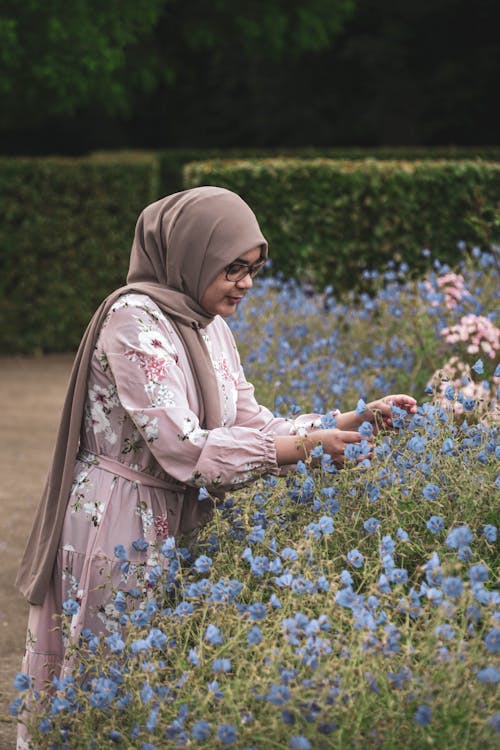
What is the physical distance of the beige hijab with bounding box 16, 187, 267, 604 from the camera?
2.61 meters

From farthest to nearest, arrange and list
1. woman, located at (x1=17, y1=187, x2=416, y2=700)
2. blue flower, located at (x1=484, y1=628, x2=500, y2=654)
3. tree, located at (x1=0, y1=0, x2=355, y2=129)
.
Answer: tree, located at (x1=0, y1=0, x2=355, y2=129), woman, located at (x1=17, y1=187, x2=416, y2=700), blue flower, located at (x1=484, y1=628, x2=500, y2=654)

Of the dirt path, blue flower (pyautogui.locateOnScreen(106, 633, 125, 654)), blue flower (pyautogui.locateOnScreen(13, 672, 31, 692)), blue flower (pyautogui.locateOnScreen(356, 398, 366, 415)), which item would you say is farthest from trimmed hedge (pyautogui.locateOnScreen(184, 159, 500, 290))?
blue flower (pyautogui.locateOnScreen(13, 672, 31, 692))

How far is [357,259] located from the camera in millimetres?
8250

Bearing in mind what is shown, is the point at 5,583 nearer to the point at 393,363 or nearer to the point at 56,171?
the point at 393,363

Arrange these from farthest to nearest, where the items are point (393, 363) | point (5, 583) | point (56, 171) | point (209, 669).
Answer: point (56, 171) < point (393, 363) < point (5, 583) < point (209, 669)

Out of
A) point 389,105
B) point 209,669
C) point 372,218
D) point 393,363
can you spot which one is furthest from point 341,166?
point 389,105

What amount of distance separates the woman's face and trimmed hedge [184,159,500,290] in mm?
5541

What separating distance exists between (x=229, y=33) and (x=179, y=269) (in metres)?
17.4

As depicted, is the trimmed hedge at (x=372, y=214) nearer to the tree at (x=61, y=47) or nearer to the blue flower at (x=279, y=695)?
the tree at (x=61, y=47)

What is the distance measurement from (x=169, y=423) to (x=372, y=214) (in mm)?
5975

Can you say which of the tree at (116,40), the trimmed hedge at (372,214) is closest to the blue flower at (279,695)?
the trimmed hedge at (372,214)

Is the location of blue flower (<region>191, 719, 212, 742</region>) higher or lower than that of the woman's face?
lower

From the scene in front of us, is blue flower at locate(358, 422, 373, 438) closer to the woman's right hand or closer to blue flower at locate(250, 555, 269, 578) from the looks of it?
the woman's right hand

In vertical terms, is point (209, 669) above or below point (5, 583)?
above
